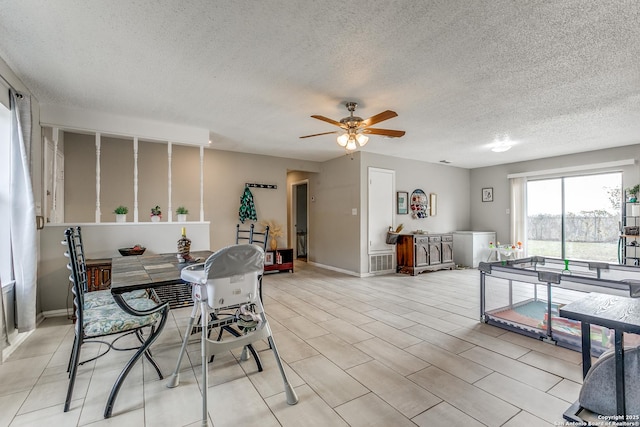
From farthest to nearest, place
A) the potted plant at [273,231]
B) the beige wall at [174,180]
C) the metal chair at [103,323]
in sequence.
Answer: the potted plant at [273,231], the beige wall at [174,180], the metal chair at [103,323]

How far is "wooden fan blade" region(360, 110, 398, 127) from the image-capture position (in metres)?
2.85

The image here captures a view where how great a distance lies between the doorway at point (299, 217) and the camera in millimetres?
8031

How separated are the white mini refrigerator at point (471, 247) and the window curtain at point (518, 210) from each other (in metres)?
0.49

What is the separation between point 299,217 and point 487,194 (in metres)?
4.84

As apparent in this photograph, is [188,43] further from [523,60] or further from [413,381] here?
[413,381]

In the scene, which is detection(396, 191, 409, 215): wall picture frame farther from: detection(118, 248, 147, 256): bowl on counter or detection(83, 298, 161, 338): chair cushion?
detection(83, 298, 161, 338): chair cushion

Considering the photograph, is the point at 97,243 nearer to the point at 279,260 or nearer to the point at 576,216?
the point at 279,260

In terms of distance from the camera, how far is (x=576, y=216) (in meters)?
5.98

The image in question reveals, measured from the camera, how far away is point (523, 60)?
2.43 m

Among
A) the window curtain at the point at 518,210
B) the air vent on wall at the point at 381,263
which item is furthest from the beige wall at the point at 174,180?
the window curtain at the point at 518,210

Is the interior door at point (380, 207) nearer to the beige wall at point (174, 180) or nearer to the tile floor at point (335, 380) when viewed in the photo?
the beige wall at point (174, 180)

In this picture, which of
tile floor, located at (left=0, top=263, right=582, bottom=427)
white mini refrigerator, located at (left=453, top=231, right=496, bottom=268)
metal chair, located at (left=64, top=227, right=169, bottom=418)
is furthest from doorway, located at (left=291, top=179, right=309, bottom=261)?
metal chair, located at (left=64, top=227, right=169, bottom=418)

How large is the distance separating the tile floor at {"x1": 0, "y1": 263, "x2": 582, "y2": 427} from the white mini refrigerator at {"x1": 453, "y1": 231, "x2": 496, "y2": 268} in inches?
149

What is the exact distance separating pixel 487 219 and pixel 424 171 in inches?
83.8
